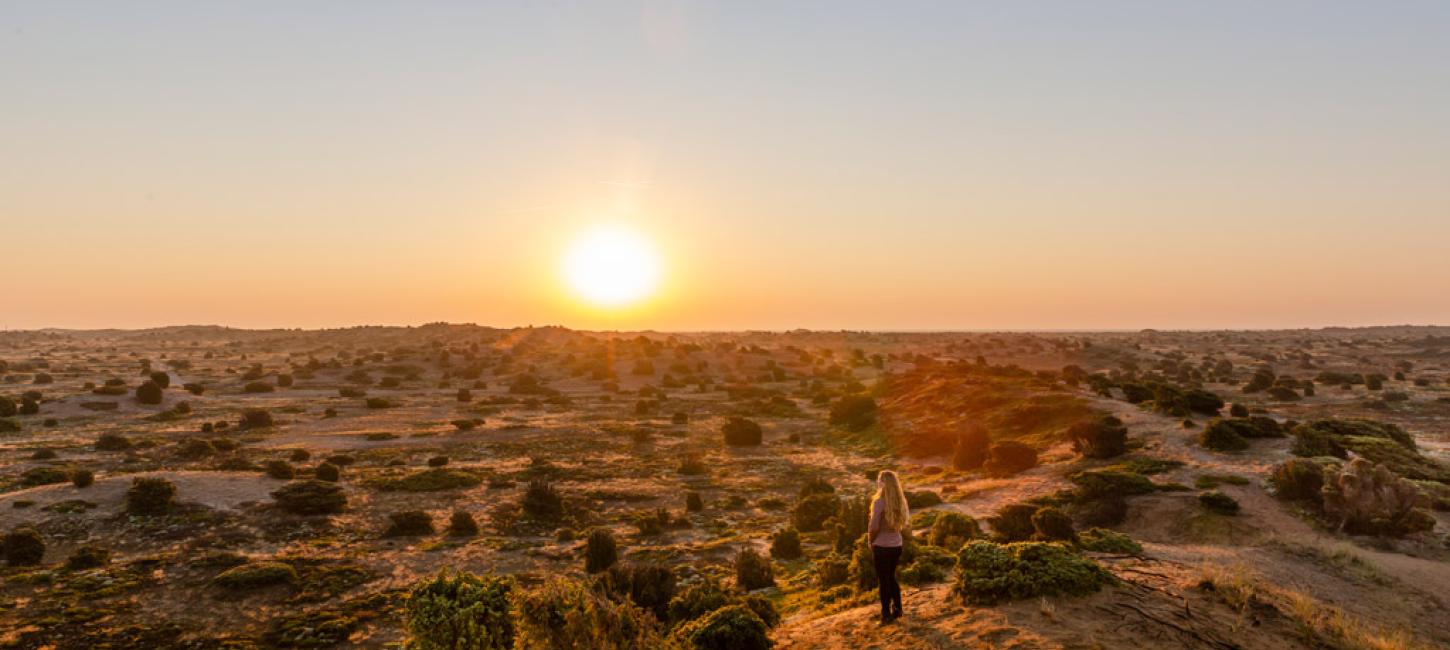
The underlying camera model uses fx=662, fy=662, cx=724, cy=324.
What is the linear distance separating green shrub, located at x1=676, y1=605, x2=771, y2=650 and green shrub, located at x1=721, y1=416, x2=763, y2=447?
1182 inches

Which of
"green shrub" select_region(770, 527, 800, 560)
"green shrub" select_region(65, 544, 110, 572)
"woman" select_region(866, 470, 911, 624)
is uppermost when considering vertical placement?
"woman" select_region(866, 470, 911, 624)

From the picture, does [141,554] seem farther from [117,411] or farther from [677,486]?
[117,411]

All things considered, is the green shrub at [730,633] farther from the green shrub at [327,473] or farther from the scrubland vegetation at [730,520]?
the green shrub at [327,473]

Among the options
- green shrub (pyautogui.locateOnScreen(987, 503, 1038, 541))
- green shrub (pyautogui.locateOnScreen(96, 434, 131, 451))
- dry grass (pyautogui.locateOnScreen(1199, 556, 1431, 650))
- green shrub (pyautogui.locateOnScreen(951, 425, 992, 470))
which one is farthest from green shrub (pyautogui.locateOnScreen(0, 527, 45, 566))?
green shrub (pyautogui.locateOnScreen(951, 425, 992, 470))

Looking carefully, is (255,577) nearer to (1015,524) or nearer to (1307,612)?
(1015,524)

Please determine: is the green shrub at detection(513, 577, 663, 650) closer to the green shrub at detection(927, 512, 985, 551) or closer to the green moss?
the green shrub at detection(927, 512, 985, 551)

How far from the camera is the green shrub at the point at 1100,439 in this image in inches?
1134

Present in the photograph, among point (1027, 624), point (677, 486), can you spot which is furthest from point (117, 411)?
point (1027, 624)

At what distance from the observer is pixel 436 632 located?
10.9 metres

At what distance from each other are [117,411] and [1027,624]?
63170 mm

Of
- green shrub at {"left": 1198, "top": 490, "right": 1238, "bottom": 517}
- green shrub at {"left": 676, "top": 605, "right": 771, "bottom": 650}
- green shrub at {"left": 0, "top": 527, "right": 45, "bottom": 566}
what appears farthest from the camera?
green shrub at {"left": 1198, "top": 490, "right": 1238, "bottom": 517}

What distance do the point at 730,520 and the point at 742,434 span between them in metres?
16.3

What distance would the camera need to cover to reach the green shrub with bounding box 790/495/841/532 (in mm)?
25328

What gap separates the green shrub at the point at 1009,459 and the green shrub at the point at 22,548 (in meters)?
35.2
